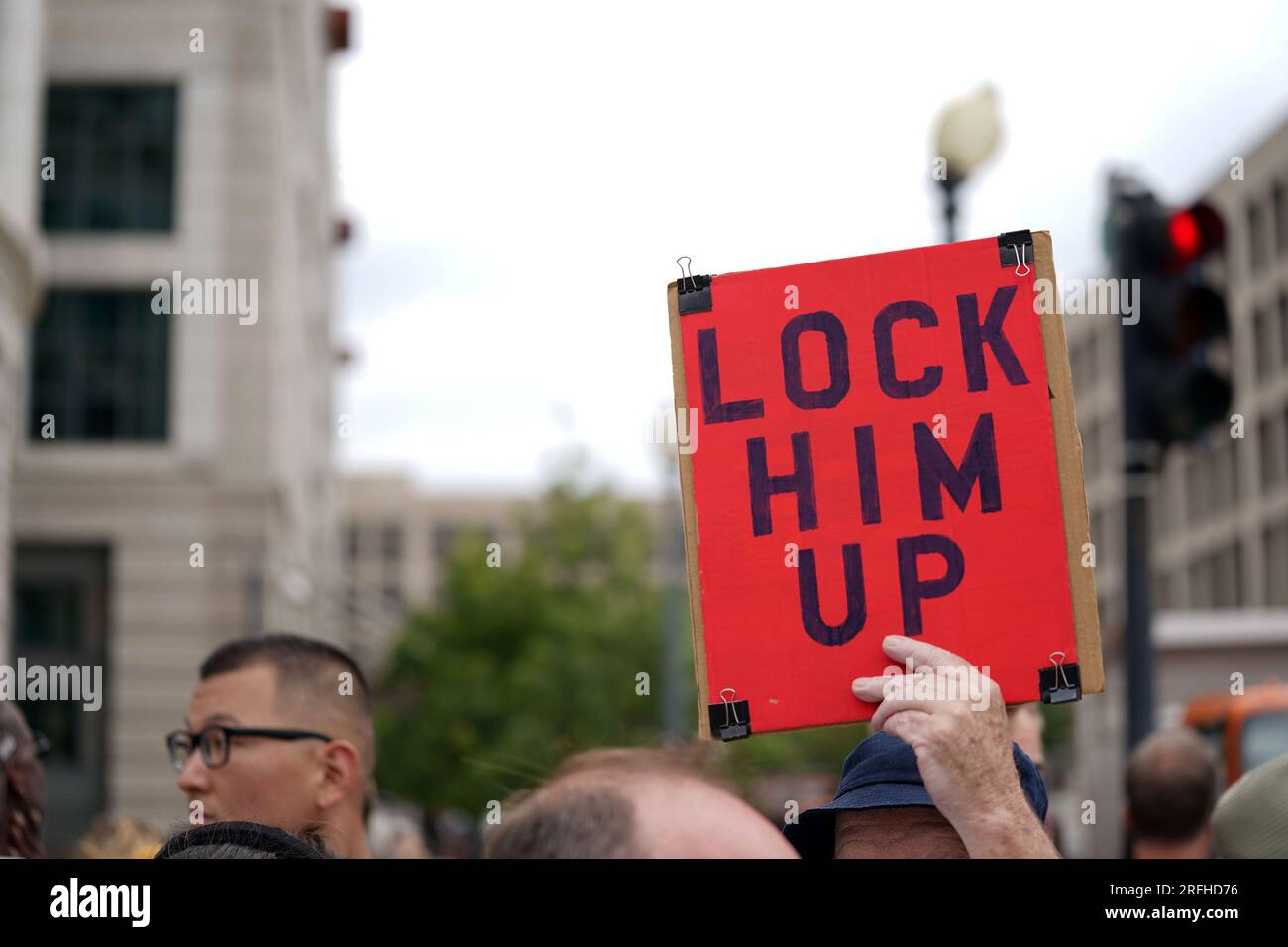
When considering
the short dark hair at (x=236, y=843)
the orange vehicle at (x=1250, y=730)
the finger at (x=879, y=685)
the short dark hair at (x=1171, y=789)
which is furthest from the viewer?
the orange vehicle at (x=1250, y=730)

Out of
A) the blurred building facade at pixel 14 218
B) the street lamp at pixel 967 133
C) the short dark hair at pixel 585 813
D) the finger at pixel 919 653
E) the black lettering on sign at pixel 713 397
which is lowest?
the short dark hair at pixel 585 813

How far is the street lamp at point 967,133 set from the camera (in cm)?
742

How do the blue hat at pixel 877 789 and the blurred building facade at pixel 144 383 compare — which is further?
the blurred building facade at pixel 144 383

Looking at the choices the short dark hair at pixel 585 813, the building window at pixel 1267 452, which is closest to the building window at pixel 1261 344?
the building window at pixel 1267 452

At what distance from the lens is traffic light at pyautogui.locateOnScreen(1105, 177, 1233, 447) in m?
6.57

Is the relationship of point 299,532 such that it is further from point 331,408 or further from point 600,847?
point 600,847

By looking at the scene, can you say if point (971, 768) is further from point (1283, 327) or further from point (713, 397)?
point (1283, 327)

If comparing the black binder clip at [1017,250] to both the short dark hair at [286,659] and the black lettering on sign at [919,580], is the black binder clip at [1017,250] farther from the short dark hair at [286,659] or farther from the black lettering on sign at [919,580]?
the short dark hair at [286,659]

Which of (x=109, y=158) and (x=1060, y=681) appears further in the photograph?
(x=109, y=158)

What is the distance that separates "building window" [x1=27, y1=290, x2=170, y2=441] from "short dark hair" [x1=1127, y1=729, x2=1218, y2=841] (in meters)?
25.7

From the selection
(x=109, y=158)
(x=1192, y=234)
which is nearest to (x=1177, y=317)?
(x=1192, y=234)

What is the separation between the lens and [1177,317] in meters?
6.58

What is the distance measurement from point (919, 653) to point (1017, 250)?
68 centimetres
